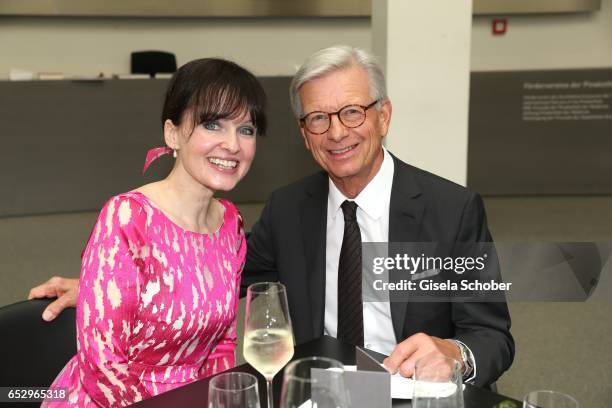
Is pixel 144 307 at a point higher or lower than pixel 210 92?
lower

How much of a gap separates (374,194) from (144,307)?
0.83m

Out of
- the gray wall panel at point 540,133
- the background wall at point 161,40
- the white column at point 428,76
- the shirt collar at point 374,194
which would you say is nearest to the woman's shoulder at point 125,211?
the shirt collar at point 374,194

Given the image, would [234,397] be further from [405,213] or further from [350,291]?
[405,213]

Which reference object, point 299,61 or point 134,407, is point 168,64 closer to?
point 299,61

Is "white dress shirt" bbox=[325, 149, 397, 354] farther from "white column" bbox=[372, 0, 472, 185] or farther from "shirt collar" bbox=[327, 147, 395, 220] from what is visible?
"white column" bbox=[372, 0, 472, 185]

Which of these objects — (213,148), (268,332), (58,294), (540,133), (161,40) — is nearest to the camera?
(268,332)

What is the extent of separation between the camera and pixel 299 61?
7988mm

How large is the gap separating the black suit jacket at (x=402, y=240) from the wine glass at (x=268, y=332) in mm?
692

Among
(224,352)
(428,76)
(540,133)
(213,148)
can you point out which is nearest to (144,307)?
(224,352)

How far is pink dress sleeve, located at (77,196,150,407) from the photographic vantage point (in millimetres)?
1656

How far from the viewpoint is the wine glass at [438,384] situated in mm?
1048

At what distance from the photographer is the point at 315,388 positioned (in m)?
0.90

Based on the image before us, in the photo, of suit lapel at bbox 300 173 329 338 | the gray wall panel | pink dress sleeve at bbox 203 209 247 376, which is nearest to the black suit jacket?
suit lapel at bbox 300 173 329 338

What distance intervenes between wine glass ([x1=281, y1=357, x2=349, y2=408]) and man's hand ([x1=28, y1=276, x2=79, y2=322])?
3.29ft
